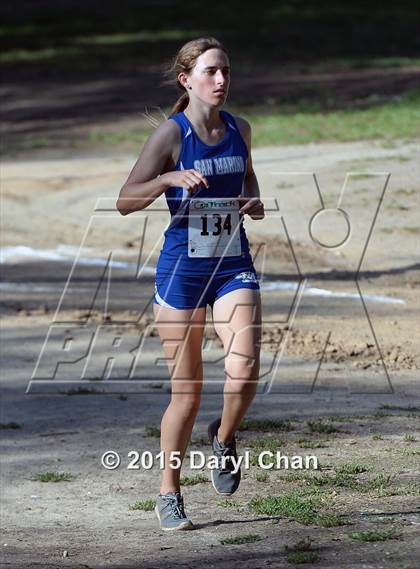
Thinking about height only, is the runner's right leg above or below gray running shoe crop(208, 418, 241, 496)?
above

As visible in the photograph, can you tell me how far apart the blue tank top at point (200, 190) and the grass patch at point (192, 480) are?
63.4 inches

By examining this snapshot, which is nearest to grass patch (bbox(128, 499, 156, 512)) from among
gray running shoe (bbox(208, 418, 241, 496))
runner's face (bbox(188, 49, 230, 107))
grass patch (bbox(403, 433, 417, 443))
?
gray running shoe (bbox(208, 418, 241, 496))

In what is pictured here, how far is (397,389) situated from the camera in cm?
868

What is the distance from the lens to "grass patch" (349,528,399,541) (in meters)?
5.41

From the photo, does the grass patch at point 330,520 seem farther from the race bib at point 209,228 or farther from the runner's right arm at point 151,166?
the runner's right arm at point 151,166

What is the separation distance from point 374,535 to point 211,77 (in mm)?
2027

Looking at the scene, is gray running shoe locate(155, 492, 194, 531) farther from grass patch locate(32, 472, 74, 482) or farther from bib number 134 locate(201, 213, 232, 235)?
grass patch locate(32, 472, 74, 482)

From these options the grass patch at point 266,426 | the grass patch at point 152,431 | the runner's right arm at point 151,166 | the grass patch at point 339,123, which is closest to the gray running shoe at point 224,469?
the runner's right arm at point 151,166

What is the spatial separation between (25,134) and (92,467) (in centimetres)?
1434

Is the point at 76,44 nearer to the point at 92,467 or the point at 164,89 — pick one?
the point at 164,89

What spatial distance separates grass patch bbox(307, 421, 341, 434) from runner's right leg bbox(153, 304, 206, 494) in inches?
73.6

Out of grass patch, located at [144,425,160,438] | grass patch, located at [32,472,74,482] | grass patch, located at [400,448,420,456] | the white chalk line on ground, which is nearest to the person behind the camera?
grass patch, located at [400,448,420,456]

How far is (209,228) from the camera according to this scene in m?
5.67

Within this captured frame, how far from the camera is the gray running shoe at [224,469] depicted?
602 cm
